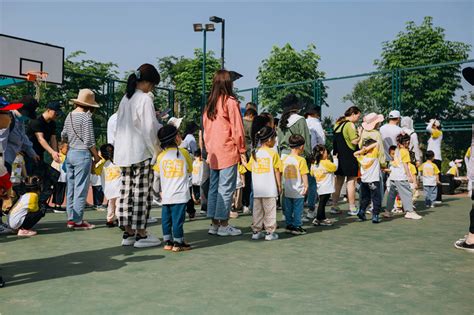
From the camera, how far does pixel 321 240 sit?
580 cm

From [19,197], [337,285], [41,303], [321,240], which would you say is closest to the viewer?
[41,303]

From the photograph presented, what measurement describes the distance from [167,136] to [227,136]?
3.13 feet

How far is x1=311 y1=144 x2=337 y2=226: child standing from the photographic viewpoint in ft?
23.5

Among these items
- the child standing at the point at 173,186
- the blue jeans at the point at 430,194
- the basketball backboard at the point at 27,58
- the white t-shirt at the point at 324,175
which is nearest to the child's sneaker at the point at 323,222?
the white t-shirt at the point at 324,175

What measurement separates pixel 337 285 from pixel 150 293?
4.70 ft

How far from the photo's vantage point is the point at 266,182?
580 centimetres

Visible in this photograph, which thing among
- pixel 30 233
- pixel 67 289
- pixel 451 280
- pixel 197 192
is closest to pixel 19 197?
pixel 30 233

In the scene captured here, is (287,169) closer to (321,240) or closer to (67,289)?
(321,240)

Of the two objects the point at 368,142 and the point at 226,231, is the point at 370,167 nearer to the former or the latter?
the point at 368,142

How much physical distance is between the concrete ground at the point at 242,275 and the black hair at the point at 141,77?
1.82 metres

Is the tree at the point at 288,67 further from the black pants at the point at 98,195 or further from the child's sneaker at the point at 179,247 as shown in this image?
the child's sneaker at the point at 179,247

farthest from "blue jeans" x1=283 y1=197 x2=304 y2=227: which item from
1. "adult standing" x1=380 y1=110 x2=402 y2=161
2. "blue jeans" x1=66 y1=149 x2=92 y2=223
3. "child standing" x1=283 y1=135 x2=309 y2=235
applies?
"adult standing" x1=380 y1=110 x2=402 y2=161

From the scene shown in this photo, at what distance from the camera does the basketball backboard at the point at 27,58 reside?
50.3 feet

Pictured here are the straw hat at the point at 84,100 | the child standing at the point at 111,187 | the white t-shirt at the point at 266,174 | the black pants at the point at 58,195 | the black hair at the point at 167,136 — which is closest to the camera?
the black hair at the point at 167,136
